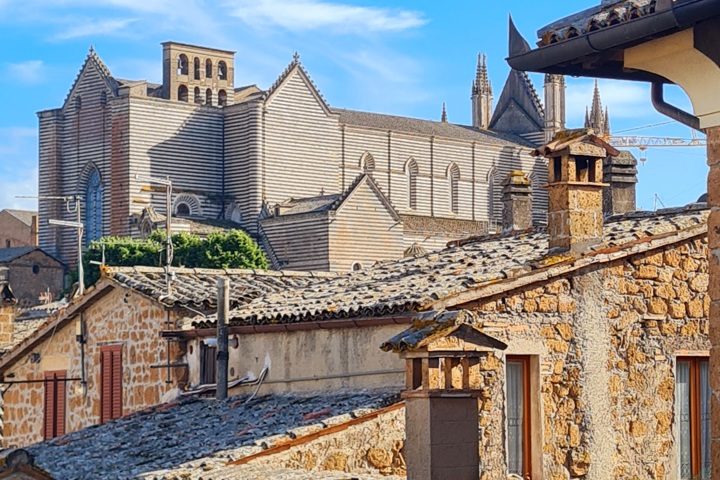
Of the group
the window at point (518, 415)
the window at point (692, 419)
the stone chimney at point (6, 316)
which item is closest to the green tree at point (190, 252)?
the stone chimney at point (6, 316)

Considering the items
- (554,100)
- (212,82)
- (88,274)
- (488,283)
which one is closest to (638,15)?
(488,283)

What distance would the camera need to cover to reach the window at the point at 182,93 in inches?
4432

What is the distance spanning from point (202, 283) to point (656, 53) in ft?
47.7

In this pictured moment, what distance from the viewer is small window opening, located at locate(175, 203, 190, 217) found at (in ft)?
335

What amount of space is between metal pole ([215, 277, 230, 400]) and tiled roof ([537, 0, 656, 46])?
36.7 ft

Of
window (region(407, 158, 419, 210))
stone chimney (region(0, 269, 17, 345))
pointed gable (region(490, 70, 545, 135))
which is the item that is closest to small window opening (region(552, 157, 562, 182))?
stone chimney (region(0, 269, 17, 345))

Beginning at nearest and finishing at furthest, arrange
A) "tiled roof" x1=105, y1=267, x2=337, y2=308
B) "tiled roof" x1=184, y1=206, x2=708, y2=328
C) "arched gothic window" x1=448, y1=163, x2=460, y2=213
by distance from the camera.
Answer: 1. "tiled roof" x1=184, y1=206, x2=708, y2=328
2. "tiled roof" x1=105, y1=267, x2=337, y2=308
3. "arched gothic window" x1=448, y1=163, x2=460, y2=213

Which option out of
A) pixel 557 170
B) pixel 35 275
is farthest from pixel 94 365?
pixel 35 275

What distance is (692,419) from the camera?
15805 mm

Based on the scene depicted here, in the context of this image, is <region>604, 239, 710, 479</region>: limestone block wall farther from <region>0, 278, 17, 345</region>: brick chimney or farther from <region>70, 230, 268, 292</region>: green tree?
<region>70, 230, 268, 292</region>: green tree

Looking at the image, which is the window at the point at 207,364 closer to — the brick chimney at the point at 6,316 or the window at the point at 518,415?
the window at the point at 518,415

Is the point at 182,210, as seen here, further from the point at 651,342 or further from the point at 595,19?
the point at 595,19

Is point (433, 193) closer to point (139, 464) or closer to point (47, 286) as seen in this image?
point (47, 286)

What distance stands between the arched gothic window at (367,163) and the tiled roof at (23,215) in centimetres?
2833
